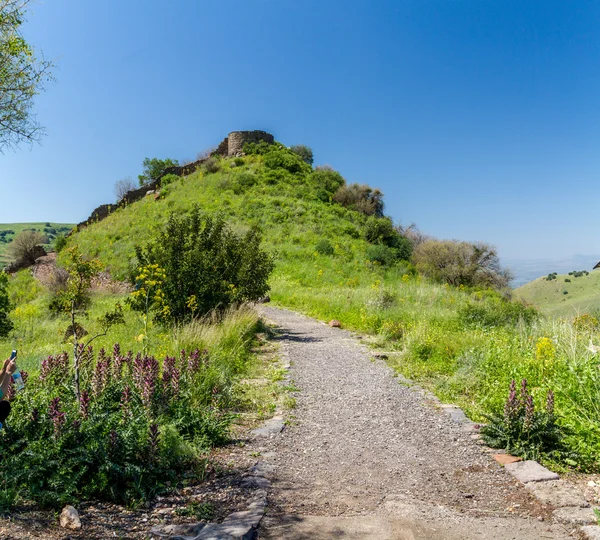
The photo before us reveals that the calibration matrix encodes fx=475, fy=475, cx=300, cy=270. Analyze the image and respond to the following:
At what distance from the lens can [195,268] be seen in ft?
30.7

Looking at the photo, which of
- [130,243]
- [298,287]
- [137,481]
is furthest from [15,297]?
[137,481]

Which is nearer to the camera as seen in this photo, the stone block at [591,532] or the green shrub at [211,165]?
the stone block at [591,532]

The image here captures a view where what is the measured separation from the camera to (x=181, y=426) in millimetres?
4094

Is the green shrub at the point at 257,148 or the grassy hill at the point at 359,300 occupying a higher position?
the green shrub at the point at 257,148

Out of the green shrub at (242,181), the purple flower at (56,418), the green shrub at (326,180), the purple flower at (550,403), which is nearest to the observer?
the purple flower at (56,418)

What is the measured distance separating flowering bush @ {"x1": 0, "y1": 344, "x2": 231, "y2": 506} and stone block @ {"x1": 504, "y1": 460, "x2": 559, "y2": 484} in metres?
2.46

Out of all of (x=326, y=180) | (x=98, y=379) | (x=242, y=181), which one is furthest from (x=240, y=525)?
(x=326, y=180)

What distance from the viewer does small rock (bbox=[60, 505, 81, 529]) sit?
259 centimetres

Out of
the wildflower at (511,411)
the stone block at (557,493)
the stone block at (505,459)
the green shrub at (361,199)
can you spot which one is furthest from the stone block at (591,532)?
the green shrub at (361,199)

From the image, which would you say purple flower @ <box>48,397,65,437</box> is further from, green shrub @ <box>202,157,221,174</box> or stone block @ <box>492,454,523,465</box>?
green shrub @ <box>202,157,221,174</box>

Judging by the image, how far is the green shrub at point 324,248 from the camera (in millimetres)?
25078

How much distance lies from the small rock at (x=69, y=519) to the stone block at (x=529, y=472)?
3073mm

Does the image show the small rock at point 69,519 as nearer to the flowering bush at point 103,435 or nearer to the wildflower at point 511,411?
the flowering bush at point 103,435

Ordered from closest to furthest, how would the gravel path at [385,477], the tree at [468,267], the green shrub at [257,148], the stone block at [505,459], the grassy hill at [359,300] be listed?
the gravel path at [385,477] < the stone block at [505,459] < the grassy hill at [359,300] < the tree at [468,267] < the green shrub at [257,148]
